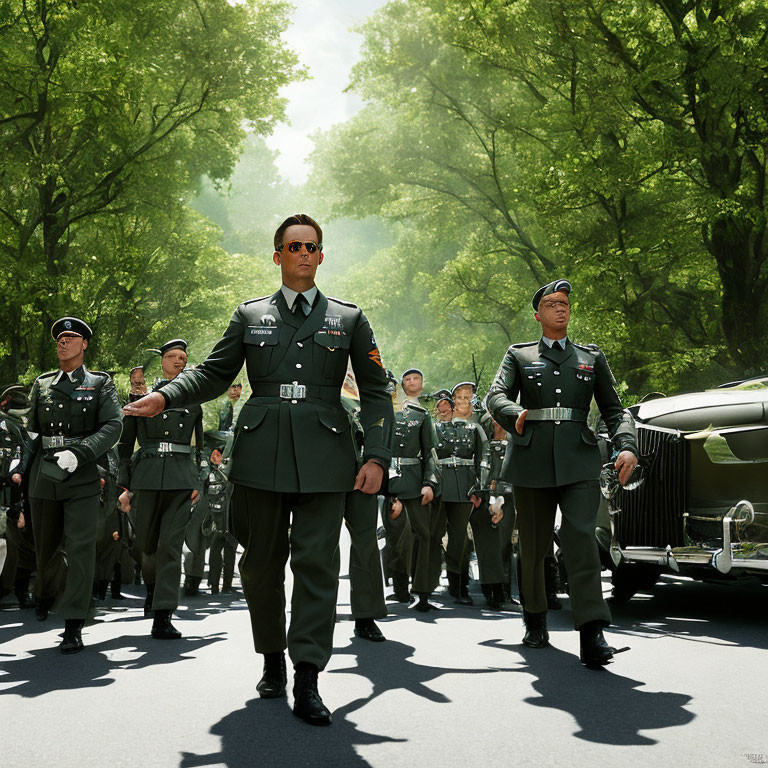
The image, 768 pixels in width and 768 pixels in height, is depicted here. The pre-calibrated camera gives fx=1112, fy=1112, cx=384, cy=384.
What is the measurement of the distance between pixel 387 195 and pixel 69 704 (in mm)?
27050

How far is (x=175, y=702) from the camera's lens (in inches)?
211

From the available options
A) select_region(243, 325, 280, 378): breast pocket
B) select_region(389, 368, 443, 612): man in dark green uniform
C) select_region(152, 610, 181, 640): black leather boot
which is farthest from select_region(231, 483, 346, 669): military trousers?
select_region(389, 368, 443, 612): man in dark green uniform

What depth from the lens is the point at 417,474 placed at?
10852mm

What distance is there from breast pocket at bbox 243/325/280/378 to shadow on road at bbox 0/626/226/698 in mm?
1947

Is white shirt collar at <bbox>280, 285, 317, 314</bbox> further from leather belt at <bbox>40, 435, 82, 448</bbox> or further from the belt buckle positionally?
leather belt at <bbox>40, 435, 82, 448</bbox>

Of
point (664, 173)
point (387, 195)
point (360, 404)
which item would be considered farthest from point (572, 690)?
point (387, 195)

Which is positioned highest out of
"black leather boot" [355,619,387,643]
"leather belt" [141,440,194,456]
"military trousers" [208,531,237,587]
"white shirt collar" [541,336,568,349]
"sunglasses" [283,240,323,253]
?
"sunglasses" [283,240,323,253]

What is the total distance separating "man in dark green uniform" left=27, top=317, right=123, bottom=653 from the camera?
7.46m

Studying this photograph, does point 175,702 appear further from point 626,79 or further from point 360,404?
point 626,79

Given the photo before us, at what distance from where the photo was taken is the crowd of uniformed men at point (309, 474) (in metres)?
5.17

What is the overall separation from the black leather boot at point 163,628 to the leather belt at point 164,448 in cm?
132

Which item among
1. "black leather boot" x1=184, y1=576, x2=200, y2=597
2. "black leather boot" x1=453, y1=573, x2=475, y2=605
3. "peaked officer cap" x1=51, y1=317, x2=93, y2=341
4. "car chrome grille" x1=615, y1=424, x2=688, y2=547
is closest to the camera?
"peaked officer cap" x1=51, y1=317, x2=93, y2=341

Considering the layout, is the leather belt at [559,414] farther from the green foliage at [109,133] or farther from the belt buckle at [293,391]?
the green foliage at [109,133]

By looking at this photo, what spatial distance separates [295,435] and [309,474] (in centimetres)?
19
